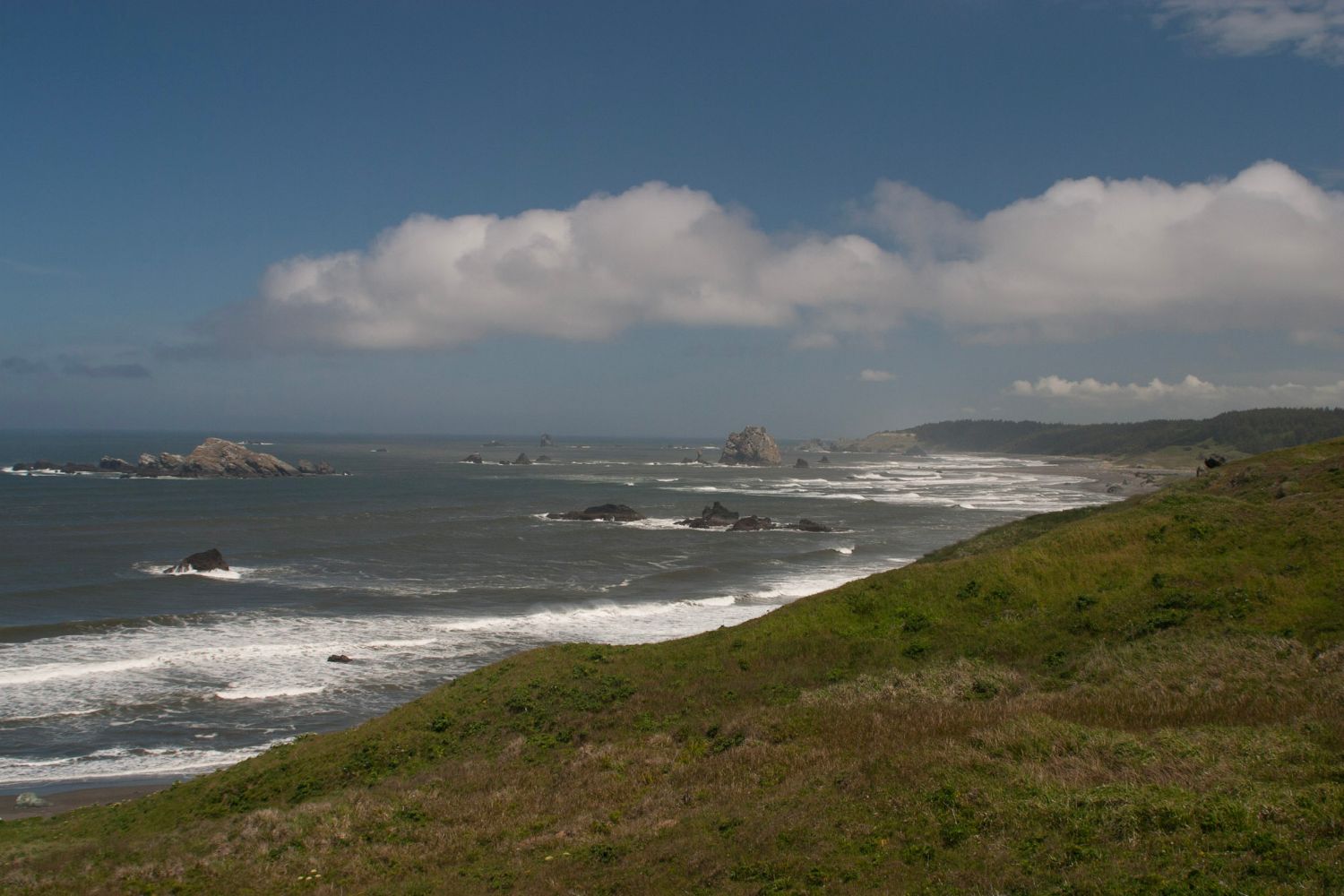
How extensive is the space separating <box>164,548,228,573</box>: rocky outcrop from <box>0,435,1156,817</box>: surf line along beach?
1.39m

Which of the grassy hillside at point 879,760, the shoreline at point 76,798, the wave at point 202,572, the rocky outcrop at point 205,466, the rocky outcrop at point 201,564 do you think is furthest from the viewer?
the rocky outcrop at point 205,466

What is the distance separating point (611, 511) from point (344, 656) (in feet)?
172

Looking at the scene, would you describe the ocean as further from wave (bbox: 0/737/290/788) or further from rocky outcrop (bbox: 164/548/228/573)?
rocky outcrop (bbox: 164/548/228/573)

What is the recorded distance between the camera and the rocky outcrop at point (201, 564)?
5253 cm

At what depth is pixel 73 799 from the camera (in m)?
20.8

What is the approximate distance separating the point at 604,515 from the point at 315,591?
3994cm

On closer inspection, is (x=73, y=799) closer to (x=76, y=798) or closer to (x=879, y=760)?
(x=76, y=798)

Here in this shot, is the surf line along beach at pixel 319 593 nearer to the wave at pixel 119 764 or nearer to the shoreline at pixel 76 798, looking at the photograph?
the wave at pixel 119 764

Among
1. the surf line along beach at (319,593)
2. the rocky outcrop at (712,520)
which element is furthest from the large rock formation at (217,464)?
the rocky outcrop at (712,520)

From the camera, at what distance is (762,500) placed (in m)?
109

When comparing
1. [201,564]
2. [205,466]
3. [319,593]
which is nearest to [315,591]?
[319,593]

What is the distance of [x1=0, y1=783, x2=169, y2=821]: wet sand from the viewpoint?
1975 cm

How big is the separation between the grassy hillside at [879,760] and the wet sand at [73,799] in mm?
3087

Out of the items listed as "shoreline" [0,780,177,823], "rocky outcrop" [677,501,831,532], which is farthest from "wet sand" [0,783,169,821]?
"rocky outcrop" [677,501,831,532]
